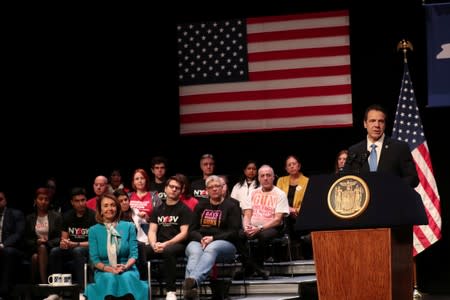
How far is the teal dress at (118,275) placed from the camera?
7.44m

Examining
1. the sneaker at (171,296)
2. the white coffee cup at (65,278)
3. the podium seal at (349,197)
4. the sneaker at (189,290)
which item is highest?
the podium seal at (349,197)

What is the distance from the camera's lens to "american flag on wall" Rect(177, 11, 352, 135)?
35.2ft

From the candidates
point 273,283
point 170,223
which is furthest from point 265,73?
point 273,283

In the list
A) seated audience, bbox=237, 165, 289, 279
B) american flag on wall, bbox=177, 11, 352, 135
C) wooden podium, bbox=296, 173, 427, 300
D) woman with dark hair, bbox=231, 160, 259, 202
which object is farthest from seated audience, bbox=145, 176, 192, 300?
wooden podium, bbox=296, 173, 427, 300

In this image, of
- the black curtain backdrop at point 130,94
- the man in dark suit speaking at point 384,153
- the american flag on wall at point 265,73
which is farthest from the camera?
the american flag on wall at point 265,73

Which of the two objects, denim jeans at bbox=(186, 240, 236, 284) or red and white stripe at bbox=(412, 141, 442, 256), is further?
red and white stripe at bbox=(412, 141, 442, 256)

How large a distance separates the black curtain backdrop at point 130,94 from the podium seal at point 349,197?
5777 mm

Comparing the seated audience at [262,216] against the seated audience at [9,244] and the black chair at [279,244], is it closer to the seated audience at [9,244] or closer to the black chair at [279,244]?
the black chair at [279,244]

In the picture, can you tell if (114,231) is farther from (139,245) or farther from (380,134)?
(380,134)

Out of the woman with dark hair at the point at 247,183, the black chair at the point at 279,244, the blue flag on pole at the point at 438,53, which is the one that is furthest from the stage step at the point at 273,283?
the blue flag on pole at the point at 438,53

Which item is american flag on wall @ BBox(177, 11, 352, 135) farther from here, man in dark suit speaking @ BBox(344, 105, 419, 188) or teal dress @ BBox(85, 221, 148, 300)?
man in dark suit speaking @ BBox(344, 105, 419, 188)

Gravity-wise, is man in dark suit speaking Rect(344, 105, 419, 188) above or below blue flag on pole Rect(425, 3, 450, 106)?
below

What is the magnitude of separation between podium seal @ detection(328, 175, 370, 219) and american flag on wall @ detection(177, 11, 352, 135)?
5986 mm

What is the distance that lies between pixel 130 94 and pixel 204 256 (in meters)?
4.18
